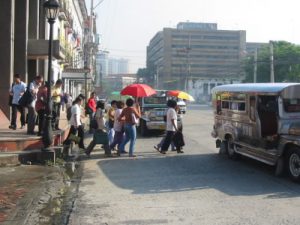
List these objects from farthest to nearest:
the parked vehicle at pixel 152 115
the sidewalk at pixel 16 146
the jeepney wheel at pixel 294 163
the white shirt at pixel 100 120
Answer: the parked vehicle at pixel 152 115 → the white shirt at pixel 100 120 → the sidewalk at pixel 16 146 → the jeepney wheel at pixel 294 163

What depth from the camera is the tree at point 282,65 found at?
7931 centimetres

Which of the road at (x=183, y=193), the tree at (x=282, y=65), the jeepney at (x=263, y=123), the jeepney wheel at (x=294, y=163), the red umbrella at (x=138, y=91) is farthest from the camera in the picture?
the tree at (x=282, y=65)

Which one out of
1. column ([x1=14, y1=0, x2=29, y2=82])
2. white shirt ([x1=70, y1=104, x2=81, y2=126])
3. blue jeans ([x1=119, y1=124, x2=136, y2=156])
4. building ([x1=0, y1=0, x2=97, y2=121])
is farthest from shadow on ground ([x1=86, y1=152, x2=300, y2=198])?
column ([x1=14, y1=0, x2=29, y2=82])

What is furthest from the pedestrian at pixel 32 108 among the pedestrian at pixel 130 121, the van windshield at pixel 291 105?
the van windshield at pixel 291 105

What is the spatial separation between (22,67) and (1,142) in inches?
395

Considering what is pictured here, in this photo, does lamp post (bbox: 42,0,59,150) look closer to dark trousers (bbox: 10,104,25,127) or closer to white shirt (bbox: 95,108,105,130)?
white shirt (bbox: 95,108,105,130)

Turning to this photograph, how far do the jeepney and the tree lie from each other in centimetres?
6247

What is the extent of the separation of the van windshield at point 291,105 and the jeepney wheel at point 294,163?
4.01 feet

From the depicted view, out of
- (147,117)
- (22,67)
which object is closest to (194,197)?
(147,117)

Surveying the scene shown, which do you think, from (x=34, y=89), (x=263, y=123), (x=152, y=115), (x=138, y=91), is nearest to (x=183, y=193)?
(x=263, y=123)

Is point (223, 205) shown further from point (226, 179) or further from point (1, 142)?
point (1, 142)

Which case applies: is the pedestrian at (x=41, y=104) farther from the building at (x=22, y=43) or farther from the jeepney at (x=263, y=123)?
the building at (x=22, y=43)

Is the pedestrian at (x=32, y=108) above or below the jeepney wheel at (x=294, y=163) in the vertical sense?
above

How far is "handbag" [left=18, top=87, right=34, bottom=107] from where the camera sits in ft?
52.2
